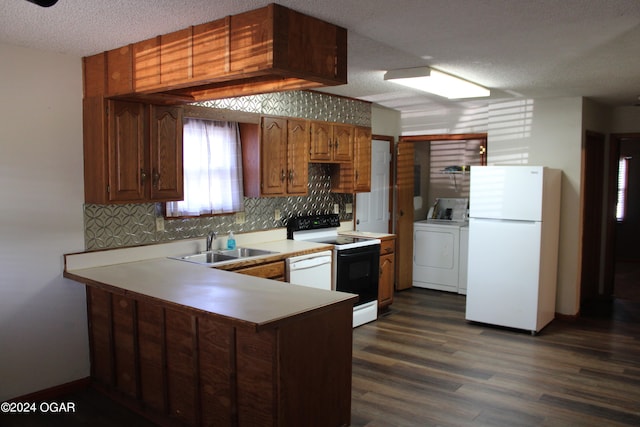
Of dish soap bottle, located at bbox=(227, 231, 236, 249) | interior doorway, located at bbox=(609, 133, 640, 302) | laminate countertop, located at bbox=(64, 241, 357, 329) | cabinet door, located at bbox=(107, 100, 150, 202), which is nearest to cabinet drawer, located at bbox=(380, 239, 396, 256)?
dish soap bottle, located at bbox=(227, 231, 236, 249)

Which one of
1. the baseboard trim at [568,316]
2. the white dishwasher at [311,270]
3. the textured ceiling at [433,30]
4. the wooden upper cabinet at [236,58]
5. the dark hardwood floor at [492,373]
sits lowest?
the dark hardwood floor at [492,373]

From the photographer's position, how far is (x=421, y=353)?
463cm

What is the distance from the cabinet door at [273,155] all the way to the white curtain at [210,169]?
0.75ft

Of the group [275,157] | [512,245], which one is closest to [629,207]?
[512,245]

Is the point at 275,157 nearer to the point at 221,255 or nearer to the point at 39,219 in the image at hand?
the point at 221,255

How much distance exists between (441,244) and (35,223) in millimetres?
4816

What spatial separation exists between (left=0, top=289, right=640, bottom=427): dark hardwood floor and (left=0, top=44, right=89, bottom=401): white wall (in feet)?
1.05

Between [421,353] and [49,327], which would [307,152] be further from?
[49,327]

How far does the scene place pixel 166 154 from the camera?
3.95 m

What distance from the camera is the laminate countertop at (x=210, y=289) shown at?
8.87 feet

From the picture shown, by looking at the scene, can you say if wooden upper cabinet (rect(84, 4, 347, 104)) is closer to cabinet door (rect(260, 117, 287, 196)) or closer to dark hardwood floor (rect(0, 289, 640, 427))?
cabinet door (rect(260, 117, 287, 196))

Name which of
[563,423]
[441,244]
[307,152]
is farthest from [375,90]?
[563,423]

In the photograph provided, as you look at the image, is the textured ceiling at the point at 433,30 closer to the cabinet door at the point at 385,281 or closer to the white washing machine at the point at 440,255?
the cabinet door at the point at 385,281

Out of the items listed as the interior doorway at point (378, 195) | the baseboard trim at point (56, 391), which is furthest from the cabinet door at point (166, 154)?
the interior doorway at point (378, 195)
